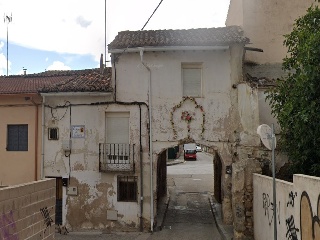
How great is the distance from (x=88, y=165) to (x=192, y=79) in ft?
18.3

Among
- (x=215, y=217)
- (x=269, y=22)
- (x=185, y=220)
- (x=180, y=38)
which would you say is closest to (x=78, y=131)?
(x=180, y=38)

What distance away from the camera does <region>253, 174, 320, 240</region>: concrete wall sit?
5.78 metres

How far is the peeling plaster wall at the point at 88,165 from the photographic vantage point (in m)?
13.9

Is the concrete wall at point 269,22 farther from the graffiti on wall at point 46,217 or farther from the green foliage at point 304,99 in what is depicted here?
the graffiti on wall at point 46,217

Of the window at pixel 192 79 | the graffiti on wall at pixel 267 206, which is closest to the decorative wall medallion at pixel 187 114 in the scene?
the window at pixel 192 79

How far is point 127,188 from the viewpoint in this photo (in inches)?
552

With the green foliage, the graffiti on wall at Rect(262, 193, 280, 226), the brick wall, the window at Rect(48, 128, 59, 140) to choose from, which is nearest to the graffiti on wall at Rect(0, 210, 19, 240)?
the brick wall

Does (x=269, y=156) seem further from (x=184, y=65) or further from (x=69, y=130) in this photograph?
(x=69, y=130)

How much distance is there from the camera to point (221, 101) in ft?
45.5

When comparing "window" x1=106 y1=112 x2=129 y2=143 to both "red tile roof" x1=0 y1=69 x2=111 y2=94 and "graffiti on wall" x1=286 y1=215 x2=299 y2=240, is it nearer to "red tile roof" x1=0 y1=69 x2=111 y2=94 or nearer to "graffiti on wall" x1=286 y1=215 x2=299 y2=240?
"red tile roof" x1=0 y1=69 x2=111 y2=94

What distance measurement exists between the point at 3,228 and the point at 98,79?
10046 millimetres

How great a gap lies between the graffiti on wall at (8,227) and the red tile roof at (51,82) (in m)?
8.23

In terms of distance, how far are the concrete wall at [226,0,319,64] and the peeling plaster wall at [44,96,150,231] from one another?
6.45 m

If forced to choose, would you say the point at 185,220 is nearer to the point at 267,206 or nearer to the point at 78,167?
the point at 78,167
